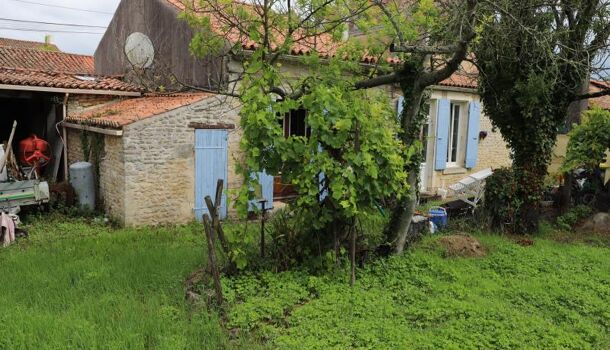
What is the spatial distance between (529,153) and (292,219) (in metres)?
4.99

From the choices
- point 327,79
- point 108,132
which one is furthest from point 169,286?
point 108,132

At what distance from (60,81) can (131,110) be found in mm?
1943

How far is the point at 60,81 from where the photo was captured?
10.0 metres

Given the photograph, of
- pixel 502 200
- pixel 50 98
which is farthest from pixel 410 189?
pixel 50 98

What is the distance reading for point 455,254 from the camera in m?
6.78

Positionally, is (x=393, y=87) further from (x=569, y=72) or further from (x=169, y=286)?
(x=169, y=286)

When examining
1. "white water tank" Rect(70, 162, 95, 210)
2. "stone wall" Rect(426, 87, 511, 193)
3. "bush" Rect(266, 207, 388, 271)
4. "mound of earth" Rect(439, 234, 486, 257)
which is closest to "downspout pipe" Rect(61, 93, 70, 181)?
"white water tank" Rect(70, 162, 95, 210)

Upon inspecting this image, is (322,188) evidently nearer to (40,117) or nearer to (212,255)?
(212,255)

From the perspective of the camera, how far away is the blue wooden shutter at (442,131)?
12.4 metres

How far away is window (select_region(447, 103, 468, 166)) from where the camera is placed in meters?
13.5

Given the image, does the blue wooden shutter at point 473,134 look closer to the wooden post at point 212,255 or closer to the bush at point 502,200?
the bush at point 502,200

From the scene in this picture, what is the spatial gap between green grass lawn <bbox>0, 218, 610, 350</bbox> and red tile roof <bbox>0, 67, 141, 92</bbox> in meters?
3.94

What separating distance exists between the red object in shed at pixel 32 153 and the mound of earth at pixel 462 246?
822cm

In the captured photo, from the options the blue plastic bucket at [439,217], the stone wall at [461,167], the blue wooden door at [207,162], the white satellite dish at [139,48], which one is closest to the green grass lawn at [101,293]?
the blue wooden door at [207,162]
